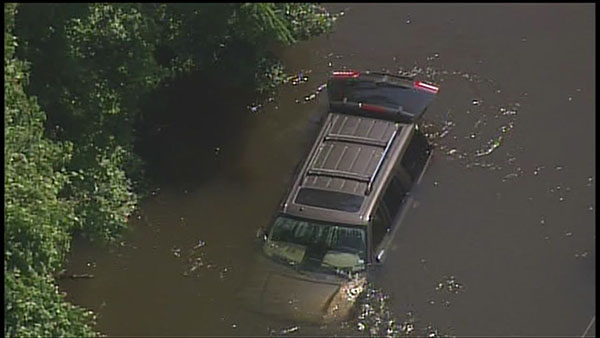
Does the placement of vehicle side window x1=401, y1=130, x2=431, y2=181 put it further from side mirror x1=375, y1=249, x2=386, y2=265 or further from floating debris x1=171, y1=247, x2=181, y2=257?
floating debris x1=171, y1=247, x2=181, y2=257

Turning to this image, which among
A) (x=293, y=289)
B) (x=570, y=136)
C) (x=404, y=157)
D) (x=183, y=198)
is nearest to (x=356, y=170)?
(x=404, y=157)

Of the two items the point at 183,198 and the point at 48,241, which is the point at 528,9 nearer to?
the point at 183,198

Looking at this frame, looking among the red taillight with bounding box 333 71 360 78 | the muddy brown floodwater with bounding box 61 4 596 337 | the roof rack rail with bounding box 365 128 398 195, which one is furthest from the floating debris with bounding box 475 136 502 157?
the red taillight with bounding box 333 71 360 78

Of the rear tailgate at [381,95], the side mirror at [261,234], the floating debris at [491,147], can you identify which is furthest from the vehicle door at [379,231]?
the floating debris at [491,147]

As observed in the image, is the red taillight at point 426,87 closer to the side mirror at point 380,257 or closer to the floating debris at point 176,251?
the side mirror at point 380,257

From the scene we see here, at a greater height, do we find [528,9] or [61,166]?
[528,9]
